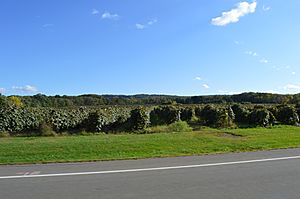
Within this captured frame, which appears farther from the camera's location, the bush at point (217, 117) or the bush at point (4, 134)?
the bush at point (217, 117)

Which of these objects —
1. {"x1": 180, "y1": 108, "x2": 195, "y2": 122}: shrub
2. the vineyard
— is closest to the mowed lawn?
the vineyard

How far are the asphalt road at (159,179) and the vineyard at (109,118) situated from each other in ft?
41.7

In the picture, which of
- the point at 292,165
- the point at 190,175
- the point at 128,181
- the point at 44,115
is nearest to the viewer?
the point at 128,181

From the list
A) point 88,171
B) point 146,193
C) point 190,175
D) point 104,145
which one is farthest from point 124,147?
point 146,193

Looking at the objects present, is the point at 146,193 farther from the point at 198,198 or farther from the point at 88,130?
the point at 88,130

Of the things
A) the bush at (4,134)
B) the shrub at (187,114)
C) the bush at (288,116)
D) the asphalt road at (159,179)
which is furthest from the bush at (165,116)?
the asphalt road at (159,179)

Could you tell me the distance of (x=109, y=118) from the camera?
2684 centimetres

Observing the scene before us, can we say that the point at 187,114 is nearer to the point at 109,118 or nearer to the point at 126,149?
the point at 109,118

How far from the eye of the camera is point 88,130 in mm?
24797

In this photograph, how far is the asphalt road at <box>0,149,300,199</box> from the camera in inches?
258

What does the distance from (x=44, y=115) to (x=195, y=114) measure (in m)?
15.7

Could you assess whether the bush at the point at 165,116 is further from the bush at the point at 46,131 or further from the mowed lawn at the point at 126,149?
the mowed lawn at the point at 126,149

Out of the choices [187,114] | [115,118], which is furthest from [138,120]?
[187,114]

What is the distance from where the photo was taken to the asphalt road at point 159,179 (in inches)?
258
